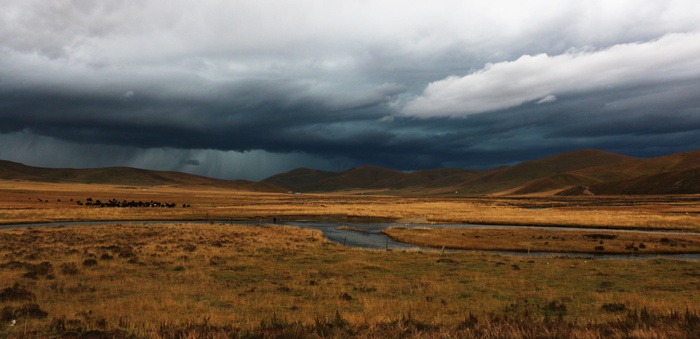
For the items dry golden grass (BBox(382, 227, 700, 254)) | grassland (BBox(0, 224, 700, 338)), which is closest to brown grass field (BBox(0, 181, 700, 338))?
grassland (BBox(0, 224, 700, 338))

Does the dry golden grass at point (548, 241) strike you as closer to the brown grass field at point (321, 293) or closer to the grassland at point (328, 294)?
the brown grass field at point (321, 293)

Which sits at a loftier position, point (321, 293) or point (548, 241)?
point (321, 293)

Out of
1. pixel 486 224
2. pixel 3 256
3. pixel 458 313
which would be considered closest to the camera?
pixel 458 313

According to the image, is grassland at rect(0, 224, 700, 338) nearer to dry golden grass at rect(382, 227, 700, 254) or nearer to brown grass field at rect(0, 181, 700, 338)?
brown grass field at rect(0, 181, 700, 338)

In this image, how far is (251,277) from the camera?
22859 mm

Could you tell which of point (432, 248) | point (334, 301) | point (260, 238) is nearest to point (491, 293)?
point (334, 301)

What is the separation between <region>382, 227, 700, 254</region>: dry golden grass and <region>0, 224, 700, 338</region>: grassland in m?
9.85

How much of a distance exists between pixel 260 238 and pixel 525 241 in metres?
30.1

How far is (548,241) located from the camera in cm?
4516

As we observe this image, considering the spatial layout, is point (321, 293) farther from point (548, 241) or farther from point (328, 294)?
point (548, 241)

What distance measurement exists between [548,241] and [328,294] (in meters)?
35.9

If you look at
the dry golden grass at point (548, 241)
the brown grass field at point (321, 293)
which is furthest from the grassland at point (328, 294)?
the dry golden grass at point (548, 241)

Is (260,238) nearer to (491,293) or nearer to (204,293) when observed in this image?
(204,293)

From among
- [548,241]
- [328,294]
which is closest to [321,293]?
[328,294]
